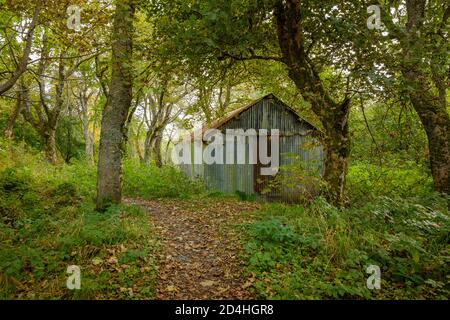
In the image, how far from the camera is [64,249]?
512 centimetres

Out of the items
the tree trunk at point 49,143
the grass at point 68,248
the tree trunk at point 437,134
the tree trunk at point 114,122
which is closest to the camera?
the grass at point 68,248

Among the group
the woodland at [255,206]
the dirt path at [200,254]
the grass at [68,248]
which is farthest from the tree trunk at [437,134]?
the grass at [68,248]

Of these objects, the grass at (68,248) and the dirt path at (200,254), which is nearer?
the grass at (68,248)

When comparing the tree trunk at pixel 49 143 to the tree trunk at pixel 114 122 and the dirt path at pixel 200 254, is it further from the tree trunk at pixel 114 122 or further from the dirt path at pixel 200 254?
the tree trunk at pixel 114 122

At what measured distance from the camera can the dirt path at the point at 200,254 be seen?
446 centimetres

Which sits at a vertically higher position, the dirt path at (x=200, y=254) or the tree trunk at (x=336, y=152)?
the tree trunk at (x=336, y=152)

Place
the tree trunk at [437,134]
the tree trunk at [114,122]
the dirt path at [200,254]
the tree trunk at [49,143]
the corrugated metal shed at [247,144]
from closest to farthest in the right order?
the dirt path at [200,254], the tree trunk at [114,122], the tree trunk at [437,134], the corrugated metal shed at [247,144], the tree trunk at [49,143]

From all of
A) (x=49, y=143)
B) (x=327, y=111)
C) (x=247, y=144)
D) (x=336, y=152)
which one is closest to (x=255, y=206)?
(x=336, y=152)

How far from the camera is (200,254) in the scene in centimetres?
568
